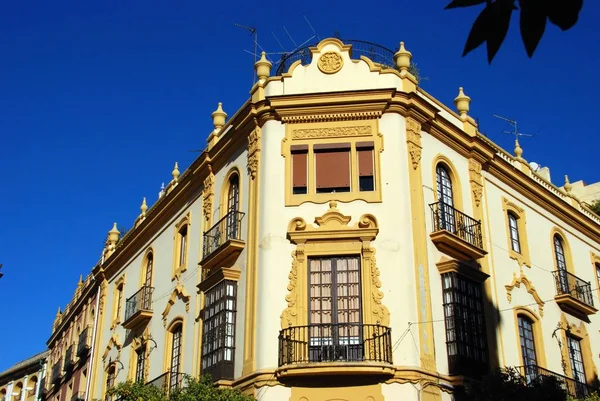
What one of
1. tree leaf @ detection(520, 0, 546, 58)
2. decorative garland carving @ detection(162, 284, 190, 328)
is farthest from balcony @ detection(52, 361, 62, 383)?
tree leaf @ detection(520, 0, 546, 58)

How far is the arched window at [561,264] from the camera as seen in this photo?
23.5 metres

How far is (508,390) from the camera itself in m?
16.6

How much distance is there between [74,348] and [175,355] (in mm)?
11898

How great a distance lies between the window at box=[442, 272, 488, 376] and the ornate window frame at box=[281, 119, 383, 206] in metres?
2.76

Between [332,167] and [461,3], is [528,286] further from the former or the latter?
[461,3]

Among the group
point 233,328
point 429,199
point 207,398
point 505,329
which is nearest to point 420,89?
point 429,199

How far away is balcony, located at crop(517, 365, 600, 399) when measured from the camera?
19.8 m

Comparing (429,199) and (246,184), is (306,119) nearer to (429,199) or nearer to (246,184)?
(246,184)

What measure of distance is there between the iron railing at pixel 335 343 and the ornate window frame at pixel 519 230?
259 inches

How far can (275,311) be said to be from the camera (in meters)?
17.7

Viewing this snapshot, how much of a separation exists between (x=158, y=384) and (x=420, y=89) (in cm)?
1056

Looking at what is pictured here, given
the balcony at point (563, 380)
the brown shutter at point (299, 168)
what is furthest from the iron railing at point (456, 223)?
the balcony at point (563, 380)

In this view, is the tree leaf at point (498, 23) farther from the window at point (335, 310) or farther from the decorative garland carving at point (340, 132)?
the decorative garland carving at point (340, 132)

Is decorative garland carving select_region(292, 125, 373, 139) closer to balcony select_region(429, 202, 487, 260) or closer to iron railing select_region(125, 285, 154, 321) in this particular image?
balcony select_region(429, 202, 487, 260)
